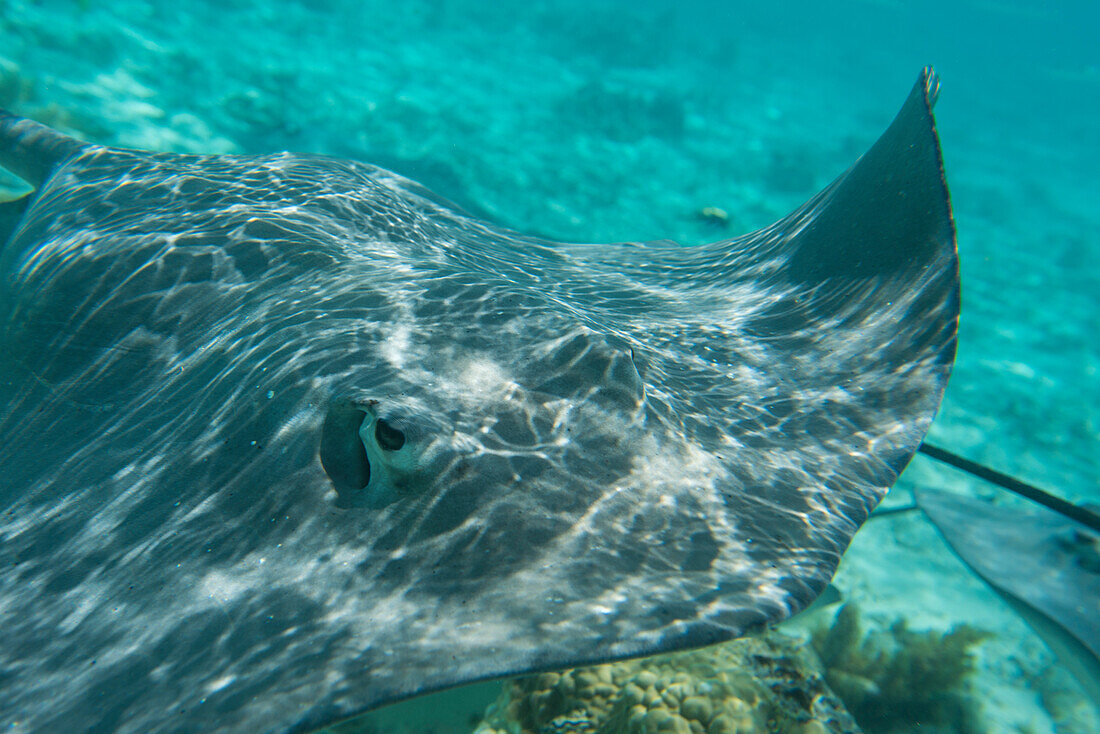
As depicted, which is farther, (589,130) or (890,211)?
(589,130)

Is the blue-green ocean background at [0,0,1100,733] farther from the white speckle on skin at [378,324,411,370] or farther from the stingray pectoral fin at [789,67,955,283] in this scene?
the stingray pectoral fin at [789,67,955,283]

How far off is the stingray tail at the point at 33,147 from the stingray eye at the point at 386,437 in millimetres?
6054

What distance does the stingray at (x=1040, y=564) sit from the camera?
3.22 m

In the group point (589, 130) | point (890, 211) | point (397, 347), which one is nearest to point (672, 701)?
point (397, 347)

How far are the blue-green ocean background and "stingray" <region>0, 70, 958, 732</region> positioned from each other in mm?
1408

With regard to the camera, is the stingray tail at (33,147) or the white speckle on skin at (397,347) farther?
the stingray tail at (33,147)

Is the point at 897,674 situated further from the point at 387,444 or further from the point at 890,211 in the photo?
the point at 387,444

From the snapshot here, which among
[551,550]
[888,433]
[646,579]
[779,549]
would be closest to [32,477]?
[551,550]

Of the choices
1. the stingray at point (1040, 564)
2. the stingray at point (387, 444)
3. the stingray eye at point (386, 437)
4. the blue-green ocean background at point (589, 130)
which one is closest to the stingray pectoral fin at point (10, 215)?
the stingray at point (387, 444)

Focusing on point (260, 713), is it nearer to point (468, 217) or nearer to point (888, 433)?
point (888, 433)

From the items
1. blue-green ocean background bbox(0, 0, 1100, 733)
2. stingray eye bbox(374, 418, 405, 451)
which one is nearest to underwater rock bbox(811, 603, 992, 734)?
blue-green ocean background bbox(0, 0, 1100, 733)

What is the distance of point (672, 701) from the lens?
296 cm

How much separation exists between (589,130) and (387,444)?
19.5 metres

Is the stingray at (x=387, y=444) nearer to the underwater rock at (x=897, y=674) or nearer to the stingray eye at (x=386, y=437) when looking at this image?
the stingray eye at (x=386, y=437)
